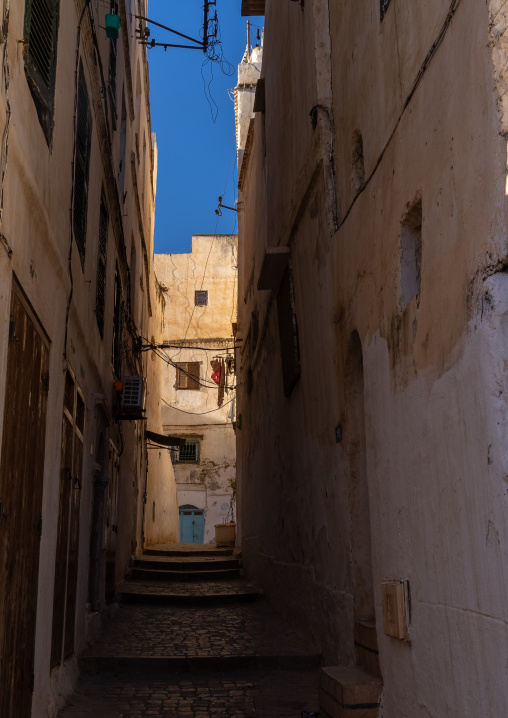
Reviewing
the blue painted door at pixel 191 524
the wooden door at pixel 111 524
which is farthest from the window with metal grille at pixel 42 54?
the blue painted door at pixel 191 524

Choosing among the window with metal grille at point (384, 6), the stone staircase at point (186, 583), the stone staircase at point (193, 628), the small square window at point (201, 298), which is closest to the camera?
the window with metal grille at point (384, 6)

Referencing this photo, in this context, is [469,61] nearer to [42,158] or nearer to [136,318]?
[42,158]

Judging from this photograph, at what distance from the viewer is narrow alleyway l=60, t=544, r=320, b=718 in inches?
240

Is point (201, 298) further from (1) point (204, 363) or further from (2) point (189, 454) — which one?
(2) point (189, 454)

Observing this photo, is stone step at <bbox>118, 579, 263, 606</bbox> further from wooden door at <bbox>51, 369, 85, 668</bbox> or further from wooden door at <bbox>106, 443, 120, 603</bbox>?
wooden door at <bbox>51, 369, 85, 668</bbox>

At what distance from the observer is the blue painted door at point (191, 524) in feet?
105

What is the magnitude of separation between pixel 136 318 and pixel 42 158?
11.1 metres

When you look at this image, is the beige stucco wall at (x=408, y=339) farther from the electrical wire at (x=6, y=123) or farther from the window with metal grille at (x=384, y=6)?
the electrical wire at (x=6, y=123)

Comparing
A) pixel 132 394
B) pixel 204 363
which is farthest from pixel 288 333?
pixel 204 363

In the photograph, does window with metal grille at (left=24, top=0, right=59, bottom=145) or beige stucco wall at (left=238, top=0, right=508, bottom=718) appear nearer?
beige stucco wall at (left=238, top=0, right=508, bottom=718)

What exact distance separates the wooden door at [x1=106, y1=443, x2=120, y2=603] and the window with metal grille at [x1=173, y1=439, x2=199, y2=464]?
21.1m

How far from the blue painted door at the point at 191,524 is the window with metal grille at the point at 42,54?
2812cm

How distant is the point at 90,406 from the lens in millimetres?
8227

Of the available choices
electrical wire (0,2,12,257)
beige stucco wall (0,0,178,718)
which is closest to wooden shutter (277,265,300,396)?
beige stucco wall (0,0,178,718)
